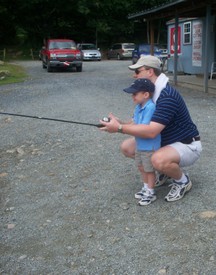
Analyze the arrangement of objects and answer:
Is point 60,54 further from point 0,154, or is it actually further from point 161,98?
point 161,98

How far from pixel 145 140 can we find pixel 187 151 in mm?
444

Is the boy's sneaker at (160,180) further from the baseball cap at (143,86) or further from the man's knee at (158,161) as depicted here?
the baseball cap at (143,86)

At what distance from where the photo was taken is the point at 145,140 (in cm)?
398

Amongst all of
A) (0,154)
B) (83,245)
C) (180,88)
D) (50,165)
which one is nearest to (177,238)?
(83,245)

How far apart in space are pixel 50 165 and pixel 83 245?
2.49m

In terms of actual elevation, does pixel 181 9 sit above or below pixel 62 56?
above

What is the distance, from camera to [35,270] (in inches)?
124

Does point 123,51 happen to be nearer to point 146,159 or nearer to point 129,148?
point 129,148

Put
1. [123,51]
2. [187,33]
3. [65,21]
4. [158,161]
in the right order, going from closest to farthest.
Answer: [158,161]
[187,33]
[123,51]
[65,21]

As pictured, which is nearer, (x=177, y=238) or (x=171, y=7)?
(x=177, y=238)

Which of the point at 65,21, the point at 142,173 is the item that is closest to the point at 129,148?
the point at 142,173

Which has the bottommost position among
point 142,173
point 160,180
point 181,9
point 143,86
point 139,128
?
point 160,180

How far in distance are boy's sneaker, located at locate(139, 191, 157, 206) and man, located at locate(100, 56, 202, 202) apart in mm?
146

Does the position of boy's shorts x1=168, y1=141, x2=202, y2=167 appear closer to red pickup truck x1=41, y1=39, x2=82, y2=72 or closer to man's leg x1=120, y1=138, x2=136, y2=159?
man's leg x1=120, y1=138, x2=136, y2=159
